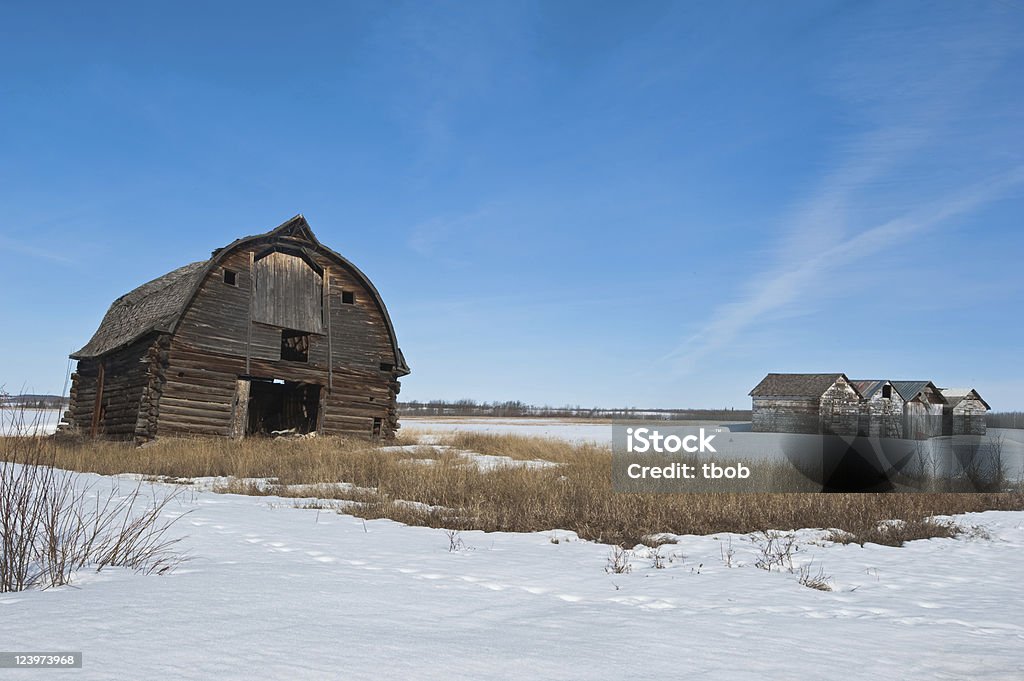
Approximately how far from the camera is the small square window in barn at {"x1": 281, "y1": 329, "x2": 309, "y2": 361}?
21.2 m

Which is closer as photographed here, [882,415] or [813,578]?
[813,578]

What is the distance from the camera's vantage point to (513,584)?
4.80 m

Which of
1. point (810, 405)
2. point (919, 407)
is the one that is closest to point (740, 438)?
point (810, 405)

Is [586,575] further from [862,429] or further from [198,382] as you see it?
→ [862,429]

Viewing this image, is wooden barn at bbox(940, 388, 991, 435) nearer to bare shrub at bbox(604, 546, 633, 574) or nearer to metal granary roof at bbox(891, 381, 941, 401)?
metal granary roof at bbox(891, 381, 941, 401)

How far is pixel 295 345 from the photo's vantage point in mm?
22172

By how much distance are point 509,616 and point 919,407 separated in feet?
160

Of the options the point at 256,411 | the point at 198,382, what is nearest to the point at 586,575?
the point at 198,382

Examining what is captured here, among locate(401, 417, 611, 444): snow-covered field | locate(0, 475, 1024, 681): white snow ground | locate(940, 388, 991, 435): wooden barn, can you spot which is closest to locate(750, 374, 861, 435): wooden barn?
locate(940, 388, 991, 435): wooden barn

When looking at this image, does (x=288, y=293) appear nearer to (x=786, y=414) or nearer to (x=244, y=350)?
(x=244, y=350)

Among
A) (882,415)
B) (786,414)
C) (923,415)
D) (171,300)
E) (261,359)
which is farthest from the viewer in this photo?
(923,415)

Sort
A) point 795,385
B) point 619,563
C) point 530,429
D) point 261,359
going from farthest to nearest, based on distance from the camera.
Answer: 1. point 795,385
2. point 530,429
3. point 261,359
4. point 619,563

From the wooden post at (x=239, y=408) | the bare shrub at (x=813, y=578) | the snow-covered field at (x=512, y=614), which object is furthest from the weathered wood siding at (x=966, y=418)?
the bare shrub at (x=813, y=578)

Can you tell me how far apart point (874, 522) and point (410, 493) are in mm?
6332
